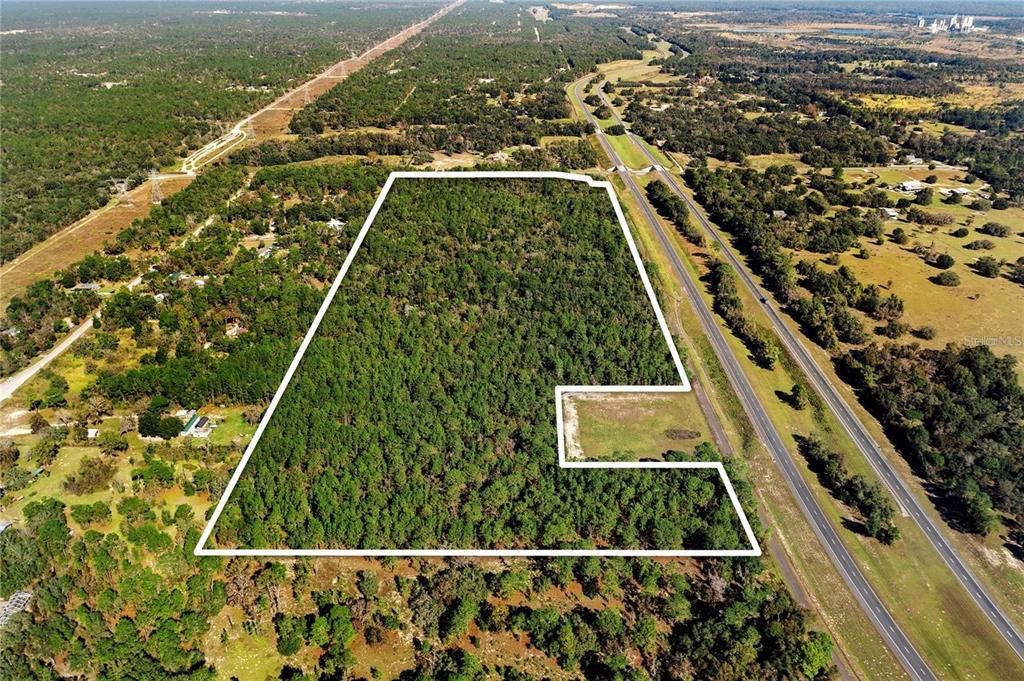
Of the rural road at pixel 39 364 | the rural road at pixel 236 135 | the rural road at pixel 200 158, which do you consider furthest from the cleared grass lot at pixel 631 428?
the rural road at pixel 236 135

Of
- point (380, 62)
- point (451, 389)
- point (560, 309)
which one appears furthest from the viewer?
point (380, 62)

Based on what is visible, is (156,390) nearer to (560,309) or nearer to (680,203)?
(560,309)

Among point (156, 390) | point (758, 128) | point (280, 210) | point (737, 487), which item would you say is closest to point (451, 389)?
point (737, 487)

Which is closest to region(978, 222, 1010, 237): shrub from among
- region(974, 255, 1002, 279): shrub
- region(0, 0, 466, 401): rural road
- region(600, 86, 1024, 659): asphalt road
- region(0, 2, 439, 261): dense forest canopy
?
region(974, 255, 1002, 279): shrub

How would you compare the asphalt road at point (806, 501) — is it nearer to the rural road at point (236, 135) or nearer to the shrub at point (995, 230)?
the shrub at point (995, 230)

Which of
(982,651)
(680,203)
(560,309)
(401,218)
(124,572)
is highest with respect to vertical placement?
(401,218)

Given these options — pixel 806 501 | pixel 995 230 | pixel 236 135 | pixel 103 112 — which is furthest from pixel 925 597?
pixel 103 112

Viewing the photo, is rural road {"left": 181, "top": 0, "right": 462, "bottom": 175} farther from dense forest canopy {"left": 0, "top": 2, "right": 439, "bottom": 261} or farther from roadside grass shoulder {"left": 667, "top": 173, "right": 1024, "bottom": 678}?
roadside grass shoulder {"left": 667, "top": 173, "right": 1024, "bottom": 678}
